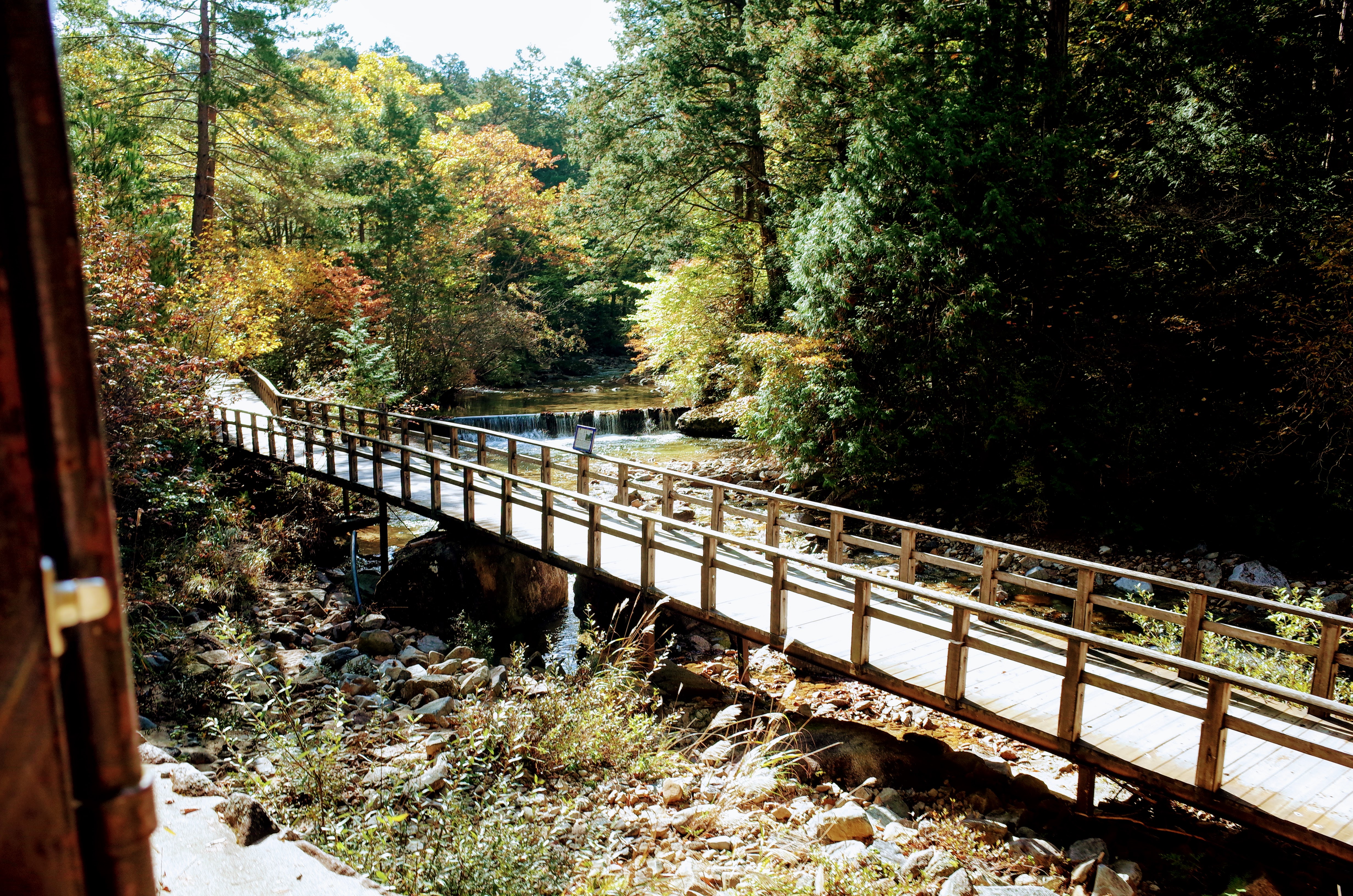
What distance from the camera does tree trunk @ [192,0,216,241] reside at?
64.3 feet

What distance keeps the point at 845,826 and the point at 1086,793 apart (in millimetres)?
1890

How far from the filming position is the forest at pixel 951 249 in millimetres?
11531

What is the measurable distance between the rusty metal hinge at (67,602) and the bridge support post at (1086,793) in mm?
6032

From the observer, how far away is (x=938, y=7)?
1389 cm

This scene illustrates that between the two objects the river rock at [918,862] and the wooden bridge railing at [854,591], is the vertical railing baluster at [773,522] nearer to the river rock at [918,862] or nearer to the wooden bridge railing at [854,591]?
the wooden bridge railing at [854,591]

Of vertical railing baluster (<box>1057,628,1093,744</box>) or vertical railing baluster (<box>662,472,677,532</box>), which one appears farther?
vertical railing baluster (<box>662,472,677,532</box>)

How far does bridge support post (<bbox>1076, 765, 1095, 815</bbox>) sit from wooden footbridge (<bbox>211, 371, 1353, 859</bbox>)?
0.01 meters

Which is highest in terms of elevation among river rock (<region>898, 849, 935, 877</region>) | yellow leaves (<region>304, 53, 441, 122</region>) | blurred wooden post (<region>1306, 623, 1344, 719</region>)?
yellow leaves (<region>304, 53, 441, 122</region>)

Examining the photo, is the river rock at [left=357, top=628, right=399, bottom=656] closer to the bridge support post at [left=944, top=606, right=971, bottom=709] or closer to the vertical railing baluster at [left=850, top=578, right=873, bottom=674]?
the vertical railing baluster at [left=850, top=578, right=873, bottom=674]

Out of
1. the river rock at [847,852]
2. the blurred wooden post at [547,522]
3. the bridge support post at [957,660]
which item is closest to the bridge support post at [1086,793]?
the bridge support post at [957,660]

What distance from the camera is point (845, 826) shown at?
15.9ft

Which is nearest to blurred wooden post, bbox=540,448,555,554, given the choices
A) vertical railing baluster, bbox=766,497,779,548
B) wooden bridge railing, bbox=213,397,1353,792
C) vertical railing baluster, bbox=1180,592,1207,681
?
wooden bridge railing, bbox=213,397,1353,792

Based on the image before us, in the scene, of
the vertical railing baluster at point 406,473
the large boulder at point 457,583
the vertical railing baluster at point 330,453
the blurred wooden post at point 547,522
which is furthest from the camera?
the vertical railing baluster at point 330,453

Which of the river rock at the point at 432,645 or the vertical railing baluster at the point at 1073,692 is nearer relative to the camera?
the vertical railing baluster at the point at 1073,692
